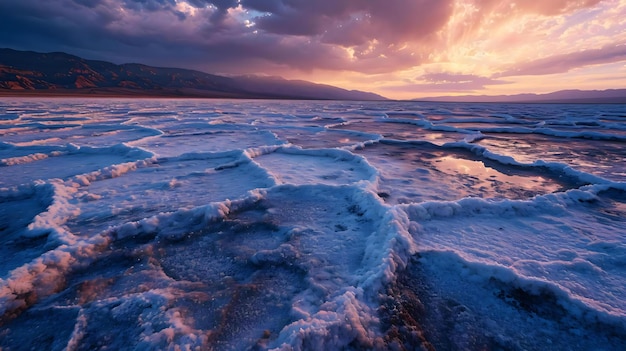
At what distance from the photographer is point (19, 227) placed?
8.73ft

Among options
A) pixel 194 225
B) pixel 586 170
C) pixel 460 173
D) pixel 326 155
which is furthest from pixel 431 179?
pixel 194 225

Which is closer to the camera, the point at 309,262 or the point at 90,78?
the point at 309,262

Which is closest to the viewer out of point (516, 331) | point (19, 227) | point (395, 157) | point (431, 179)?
point (516, 331)

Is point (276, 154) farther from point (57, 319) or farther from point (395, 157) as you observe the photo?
point (57, 319)

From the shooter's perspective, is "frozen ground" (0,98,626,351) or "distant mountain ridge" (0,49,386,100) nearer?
"frozen ground" (0,98,626,351)

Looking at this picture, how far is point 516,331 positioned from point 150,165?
5.23m

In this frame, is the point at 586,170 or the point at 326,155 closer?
the point at 586,170

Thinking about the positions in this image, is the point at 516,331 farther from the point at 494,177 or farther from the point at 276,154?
the point at 276,154

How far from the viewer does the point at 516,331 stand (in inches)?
62.6

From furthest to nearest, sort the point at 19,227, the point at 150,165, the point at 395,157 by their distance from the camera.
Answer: the point at 395,157
the point at 150,165
the point at 19,227

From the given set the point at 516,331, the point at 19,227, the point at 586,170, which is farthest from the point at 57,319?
the point at 586,170

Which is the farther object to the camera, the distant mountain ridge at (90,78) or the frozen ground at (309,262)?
the distant mountain ridge at (90,78)

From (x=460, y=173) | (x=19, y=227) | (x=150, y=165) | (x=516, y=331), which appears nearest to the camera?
(x=516, y=331)

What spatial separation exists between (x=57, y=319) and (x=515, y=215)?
3.74m
